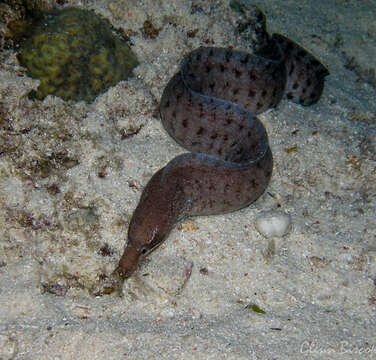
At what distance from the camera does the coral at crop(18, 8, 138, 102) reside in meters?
4.16

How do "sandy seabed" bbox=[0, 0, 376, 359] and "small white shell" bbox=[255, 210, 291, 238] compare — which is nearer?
"sandy seabed" bbox=[0, 0, 376, 359]

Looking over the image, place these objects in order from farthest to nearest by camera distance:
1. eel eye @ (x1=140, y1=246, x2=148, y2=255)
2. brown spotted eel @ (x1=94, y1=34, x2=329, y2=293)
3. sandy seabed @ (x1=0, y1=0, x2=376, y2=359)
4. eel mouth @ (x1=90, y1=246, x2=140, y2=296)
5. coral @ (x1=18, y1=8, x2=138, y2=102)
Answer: coral @ (x1=18, y1=8, x2=138, y2=102) < brown spotted eel @ (x1=94, y1=34, x2=329, y2=293) < eel eye @ (x1=140, y1=246, x2=148, y2=255) < eel mouth @ (x1=90, y1=246, x2=140, y2=296) < sandy seabed @ (x1=0, y1=0, x2=376, y2=359)

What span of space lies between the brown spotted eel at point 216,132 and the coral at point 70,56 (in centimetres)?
102

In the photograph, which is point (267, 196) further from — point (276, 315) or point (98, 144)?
point (98, 144)

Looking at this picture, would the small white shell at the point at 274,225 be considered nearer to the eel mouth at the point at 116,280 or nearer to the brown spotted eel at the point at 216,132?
the brown spotted eel at the point at 216,132

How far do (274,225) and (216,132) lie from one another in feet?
5.48

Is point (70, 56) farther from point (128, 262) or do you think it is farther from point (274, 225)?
point (274, 225)

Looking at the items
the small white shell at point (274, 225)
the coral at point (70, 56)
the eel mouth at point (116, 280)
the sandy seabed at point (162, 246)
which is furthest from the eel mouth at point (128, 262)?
the coral at point (70, 56)

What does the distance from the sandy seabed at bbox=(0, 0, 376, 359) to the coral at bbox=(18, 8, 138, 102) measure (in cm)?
17

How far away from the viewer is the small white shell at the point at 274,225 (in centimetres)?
378

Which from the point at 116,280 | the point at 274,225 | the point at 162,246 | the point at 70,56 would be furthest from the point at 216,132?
the point at 116,280

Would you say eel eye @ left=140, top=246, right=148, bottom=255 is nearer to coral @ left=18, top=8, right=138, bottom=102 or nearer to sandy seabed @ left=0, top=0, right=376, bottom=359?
sandy seabed @ left=0, top=0, right=376, bottom=359

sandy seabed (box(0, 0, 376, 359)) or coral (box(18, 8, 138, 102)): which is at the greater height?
coral (box(18, 8, 138, 102))

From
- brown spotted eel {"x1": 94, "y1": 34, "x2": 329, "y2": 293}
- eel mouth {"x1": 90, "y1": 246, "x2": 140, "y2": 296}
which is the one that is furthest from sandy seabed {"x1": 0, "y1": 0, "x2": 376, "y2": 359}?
brown spotted eel {"x1": 94, "y1": 34, "x2": 329, "y2": 293}
